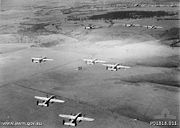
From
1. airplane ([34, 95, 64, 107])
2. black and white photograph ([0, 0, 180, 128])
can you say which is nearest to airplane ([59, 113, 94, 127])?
black and white photograph ([0, 0, 180, 128])

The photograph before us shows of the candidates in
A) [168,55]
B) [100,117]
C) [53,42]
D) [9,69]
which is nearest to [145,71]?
[168,55]

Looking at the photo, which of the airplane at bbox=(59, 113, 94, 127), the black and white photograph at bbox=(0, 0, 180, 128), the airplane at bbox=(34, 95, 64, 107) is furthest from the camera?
the airplane at bbox=(34, 95, 64, 107)

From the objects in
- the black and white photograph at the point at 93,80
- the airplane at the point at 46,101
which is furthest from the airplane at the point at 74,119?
Answer: the airplane at the point at 46,101

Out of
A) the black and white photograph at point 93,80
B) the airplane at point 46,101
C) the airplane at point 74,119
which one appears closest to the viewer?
the airplane at point 74,119

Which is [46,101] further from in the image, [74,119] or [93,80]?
[93,80]

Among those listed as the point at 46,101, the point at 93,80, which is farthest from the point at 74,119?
the point at 93,80

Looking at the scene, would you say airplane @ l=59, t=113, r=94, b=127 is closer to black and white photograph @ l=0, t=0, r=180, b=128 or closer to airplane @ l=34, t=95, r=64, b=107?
black and white photograph @ l=0, t=0, r=180, b=128

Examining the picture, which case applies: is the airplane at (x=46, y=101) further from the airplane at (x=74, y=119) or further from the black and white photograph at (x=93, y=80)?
the airplane at (x=74, y=119)

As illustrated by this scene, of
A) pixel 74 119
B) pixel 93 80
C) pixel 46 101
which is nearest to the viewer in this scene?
pixel 74 119

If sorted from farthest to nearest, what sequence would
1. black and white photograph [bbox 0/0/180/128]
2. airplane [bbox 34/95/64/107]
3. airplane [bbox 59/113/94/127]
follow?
airplane [bbox 34/95/64/107]
black and white photograph [bbox 0/0/180/128]
airplane [bbox 59/113/94/127]
